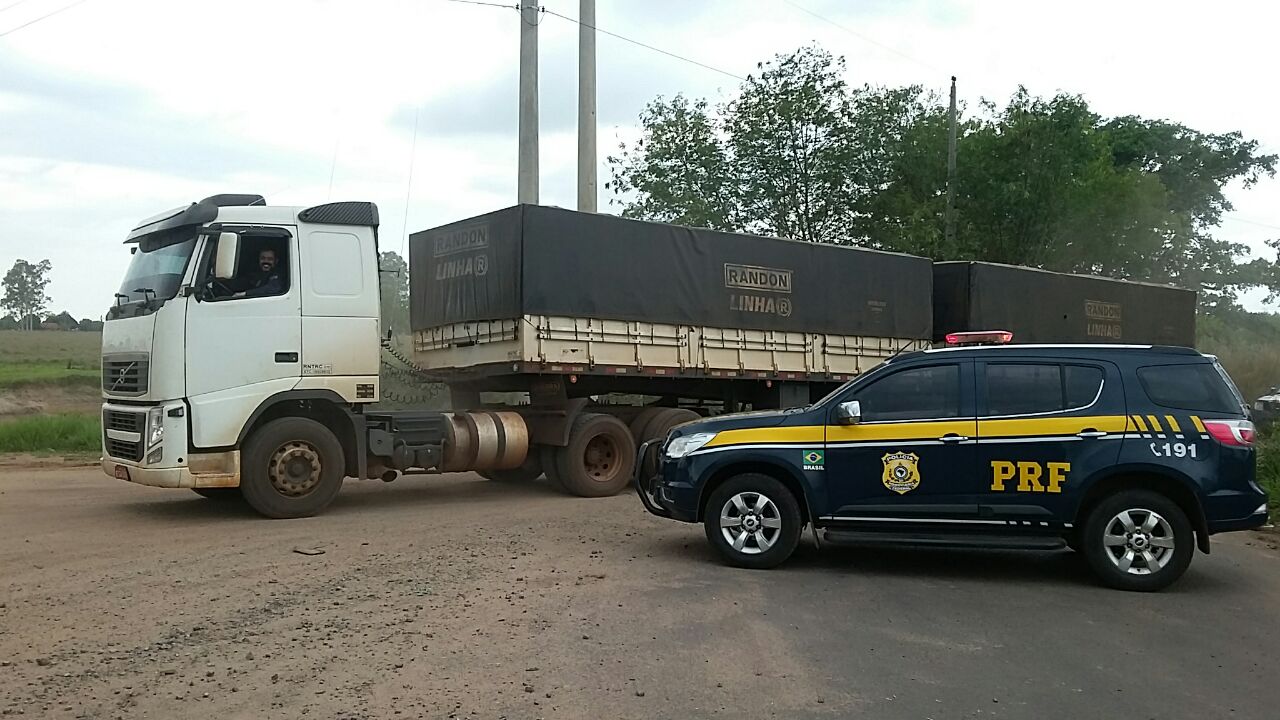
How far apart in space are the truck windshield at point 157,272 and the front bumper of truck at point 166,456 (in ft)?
3.45

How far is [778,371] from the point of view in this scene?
46.5ft

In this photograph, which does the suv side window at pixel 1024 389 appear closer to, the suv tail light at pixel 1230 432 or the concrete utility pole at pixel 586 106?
the suv tail light at pixel 1230 432

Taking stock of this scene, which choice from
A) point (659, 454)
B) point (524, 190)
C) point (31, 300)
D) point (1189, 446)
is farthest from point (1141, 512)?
point (31, 300)

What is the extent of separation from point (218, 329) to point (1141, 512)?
801cm

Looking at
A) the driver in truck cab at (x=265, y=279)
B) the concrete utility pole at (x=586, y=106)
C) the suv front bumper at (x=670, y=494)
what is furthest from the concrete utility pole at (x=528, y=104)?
the suv front bumper at (x=670, y=494)

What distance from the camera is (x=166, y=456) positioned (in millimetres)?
9773

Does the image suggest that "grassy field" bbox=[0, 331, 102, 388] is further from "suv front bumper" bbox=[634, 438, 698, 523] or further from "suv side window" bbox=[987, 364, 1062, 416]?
Answer: "suv side window" bbox=[987, 364, 1062, 416]

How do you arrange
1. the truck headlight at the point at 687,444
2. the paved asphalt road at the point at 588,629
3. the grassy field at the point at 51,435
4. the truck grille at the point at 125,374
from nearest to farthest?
the paved asphalt road at the point at 588,629
the truck headlight at the point at 687,444
the truck grille at the point at 125,374
the grassy field at the point at 51,435

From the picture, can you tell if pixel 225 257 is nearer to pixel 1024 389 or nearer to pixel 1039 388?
pixel 1024 389

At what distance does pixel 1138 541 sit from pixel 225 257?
804cm

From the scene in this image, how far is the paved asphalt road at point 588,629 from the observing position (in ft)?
16.3

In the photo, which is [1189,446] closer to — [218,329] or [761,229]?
[218,329]

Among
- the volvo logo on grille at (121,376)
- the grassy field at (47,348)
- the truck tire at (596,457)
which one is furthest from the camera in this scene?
the grassy field at (47,348)

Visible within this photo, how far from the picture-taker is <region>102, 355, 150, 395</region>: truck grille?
32.5ft
